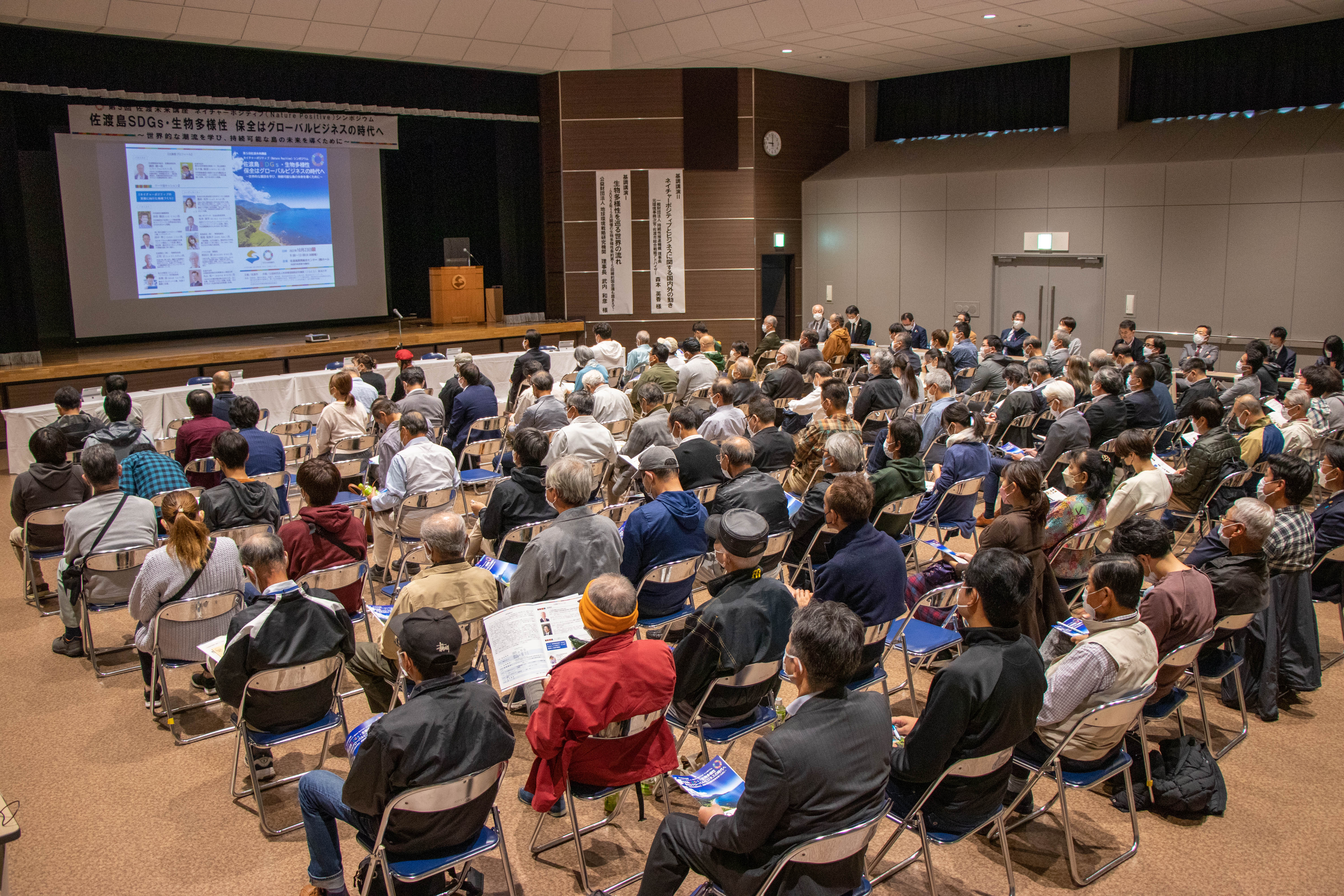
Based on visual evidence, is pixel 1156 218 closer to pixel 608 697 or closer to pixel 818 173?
pixel 818 173

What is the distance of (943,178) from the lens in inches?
614

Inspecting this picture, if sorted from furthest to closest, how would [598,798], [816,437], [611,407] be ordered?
[611,407]
[816,437]
[598,798]

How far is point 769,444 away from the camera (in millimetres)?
6516

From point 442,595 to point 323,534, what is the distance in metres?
1.24

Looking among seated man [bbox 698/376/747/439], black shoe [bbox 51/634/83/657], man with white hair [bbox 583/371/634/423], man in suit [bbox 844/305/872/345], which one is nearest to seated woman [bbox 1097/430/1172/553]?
seated man [bbox 698/376/747/439]

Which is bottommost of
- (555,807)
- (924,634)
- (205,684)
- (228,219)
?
(205,684)

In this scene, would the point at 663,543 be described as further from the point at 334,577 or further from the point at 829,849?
the point at 829,849

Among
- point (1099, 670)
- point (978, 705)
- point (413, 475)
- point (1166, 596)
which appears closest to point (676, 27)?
point (413, 475)

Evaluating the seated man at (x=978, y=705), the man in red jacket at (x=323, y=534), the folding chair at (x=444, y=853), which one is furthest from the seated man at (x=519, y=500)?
the seated man at (x=978, y=705)

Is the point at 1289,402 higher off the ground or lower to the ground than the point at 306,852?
higher

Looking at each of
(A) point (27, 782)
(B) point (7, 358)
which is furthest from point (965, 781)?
(B) point (7, 358)

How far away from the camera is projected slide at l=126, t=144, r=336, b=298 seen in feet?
42.5

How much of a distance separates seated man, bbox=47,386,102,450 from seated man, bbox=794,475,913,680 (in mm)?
5736

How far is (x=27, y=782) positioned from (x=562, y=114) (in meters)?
12.9
